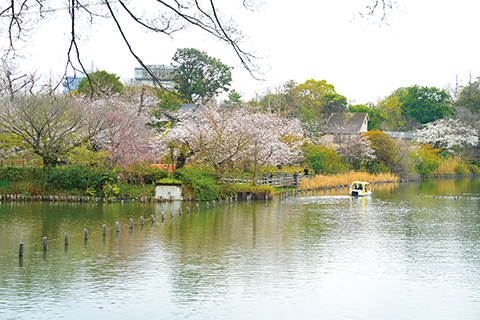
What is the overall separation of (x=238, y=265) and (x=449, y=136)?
74.1m

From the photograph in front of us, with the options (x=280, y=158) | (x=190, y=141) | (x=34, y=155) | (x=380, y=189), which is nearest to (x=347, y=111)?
(x=380, y=189)

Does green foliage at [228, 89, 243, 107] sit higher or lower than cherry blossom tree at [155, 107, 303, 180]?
higher

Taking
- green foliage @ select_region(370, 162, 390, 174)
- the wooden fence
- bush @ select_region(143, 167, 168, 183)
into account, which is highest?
green foliage @ select_region(370, 162, 390, 174)


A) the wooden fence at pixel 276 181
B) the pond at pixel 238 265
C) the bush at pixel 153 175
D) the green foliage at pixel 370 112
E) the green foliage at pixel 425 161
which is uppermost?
the green foliage at pixel 370 112

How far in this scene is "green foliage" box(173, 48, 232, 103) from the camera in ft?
241

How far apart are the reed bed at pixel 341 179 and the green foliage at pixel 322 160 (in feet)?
6.05

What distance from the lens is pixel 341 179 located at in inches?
2356

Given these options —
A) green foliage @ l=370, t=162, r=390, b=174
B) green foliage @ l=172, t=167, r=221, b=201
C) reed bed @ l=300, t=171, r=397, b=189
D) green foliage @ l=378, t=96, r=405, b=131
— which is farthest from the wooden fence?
green foliage @ l=378, t=96, r=405, b=131

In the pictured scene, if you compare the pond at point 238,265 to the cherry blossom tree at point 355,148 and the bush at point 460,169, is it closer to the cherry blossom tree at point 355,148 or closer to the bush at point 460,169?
the cherry blossom tree at point 355,148

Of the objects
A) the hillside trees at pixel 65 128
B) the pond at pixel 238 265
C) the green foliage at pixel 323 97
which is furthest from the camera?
the green foliage at pixel 323 97

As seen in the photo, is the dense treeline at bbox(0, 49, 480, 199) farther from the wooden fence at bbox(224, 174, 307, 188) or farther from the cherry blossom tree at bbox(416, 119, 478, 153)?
the cherry blossom tree at bbox(416, 119, 478, 153)

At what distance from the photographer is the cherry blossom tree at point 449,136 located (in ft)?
277

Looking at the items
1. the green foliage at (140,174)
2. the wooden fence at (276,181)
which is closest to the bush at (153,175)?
the green foliage at (140,174)

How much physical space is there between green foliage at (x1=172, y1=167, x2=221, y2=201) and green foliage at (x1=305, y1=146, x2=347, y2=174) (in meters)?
21.9
